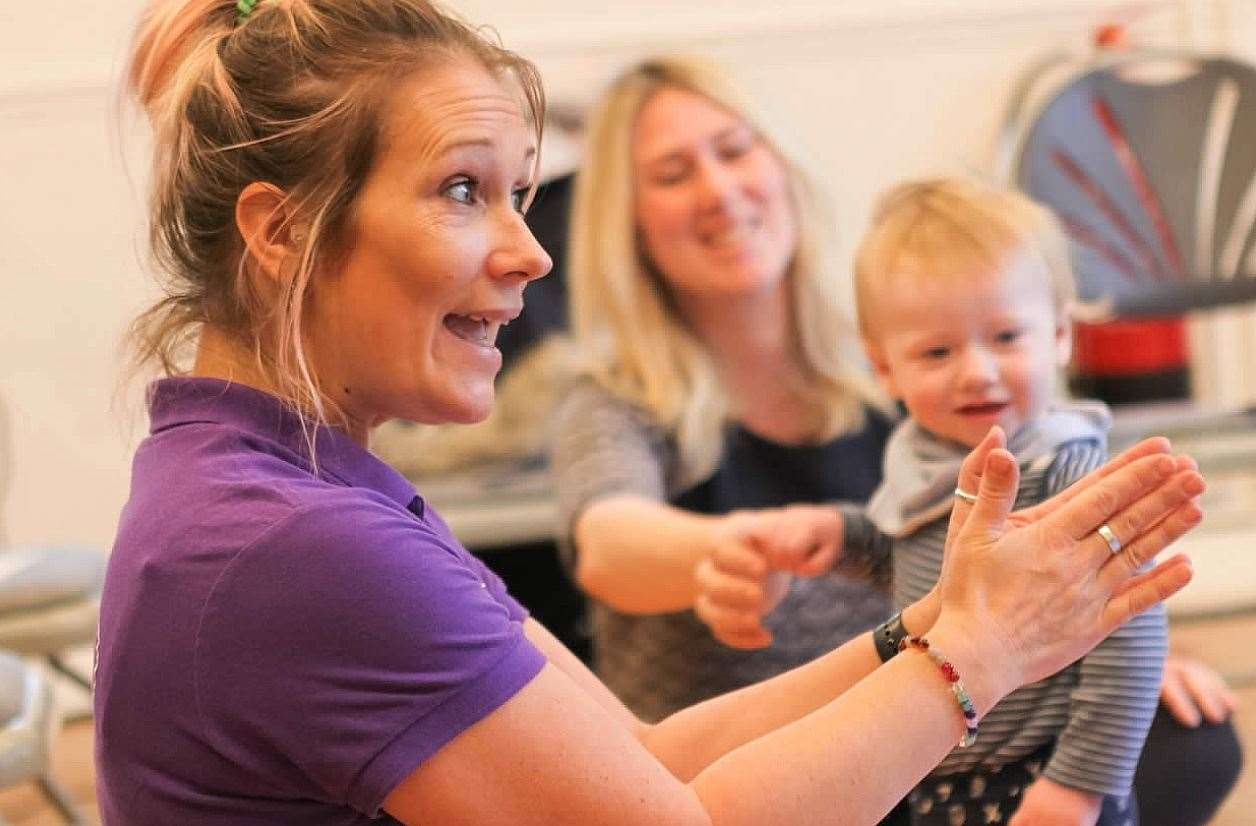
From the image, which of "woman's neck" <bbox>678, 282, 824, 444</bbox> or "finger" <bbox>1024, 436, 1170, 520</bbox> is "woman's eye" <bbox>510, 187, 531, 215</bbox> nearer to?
"finger" <bbox>1024, 436, 1170, 520</bbox>

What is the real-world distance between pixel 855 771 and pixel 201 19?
710 millimetres

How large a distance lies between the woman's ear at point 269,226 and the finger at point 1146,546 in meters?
0.56

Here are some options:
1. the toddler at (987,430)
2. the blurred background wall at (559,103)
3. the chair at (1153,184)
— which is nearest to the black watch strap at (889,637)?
the toddler at (987,430)

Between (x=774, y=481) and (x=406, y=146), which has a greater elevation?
(x=406, y=146)

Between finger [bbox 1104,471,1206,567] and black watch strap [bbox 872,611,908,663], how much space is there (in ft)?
0.64

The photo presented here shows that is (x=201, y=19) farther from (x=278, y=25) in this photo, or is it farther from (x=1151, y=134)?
(x=1151, y=134)

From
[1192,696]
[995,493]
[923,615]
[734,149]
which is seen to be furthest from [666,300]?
[995,493]

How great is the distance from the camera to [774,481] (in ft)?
6.40

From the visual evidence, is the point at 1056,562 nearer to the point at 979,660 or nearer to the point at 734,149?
the point at 979,660

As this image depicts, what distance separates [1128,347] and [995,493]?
2543 millimetres

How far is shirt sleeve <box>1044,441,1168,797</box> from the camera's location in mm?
1149

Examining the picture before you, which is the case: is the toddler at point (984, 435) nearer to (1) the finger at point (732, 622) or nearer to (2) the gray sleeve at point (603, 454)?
(1) the finger at point (732, 622)

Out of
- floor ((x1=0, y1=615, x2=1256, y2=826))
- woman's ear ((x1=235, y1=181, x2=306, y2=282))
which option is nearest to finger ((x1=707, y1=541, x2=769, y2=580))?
woman's ear ((x1=235, y1=181, x2=306, y2=282))

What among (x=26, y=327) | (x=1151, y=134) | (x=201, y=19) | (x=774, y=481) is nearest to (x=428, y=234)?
(x=201, y=19)
